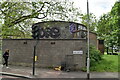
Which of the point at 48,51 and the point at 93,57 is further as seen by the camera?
the point at 93,57

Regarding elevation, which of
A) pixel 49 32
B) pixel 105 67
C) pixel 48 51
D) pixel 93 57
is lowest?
pixel 105 67

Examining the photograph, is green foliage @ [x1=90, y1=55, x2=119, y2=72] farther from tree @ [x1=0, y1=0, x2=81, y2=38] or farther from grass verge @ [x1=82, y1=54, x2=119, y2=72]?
tree @ [x1=0, y1=0, x2=81, y2=38]

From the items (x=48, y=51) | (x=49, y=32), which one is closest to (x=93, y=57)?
(x=48, y=51)

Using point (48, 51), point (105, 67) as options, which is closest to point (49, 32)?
point (48, 51)

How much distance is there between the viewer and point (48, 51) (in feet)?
49.2

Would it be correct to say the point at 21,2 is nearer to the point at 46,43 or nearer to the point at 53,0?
the point at 53,0

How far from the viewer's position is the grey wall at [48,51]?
563 inches

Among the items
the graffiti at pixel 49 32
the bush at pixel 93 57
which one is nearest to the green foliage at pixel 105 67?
the bush at pixel 93 57

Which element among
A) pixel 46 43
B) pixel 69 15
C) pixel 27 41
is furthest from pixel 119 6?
pixel 27 41

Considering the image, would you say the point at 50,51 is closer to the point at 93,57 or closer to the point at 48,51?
the point at 48,51

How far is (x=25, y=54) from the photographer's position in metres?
15.5

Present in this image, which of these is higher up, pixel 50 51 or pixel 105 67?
pixel 50 51

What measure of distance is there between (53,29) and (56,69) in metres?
7.92

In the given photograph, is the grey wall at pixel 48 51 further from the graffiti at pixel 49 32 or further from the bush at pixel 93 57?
the graffiti at pixel 49 32
